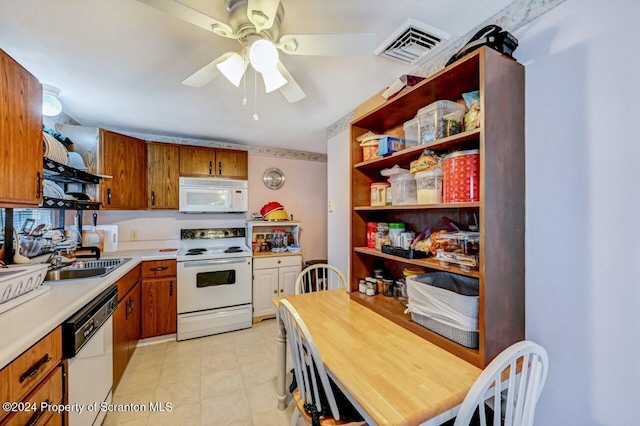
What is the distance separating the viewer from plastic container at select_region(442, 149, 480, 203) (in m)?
1.06

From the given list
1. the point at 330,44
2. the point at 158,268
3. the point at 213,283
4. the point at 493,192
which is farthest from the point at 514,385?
the point at 158,268

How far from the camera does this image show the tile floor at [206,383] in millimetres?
1641

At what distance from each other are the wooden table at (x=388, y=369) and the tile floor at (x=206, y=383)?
2.93 ft

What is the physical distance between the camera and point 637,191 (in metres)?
0.85

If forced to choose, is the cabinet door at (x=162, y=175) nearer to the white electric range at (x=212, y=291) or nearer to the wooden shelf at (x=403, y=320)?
the white electric range at (x=212, y=291)

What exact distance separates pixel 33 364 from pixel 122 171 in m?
2.15

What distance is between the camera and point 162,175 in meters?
2.89

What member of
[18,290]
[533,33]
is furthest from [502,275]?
[18,290]

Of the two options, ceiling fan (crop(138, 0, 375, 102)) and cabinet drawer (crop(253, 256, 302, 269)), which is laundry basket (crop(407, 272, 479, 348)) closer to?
ceiling fan (crop(138, 0, 375, 102))

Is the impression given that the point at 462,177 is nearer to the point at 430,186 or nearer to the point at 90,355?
the point at 430,186

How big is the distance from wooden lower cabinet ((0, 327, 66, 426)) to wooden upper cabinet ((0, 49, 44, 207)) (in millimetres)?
695

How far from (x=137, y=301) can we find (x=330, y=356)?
226 centimetres

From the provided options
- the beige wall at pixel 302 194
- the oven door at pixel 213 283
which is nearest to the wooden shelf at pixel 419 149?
the oven door at pixel 213 283

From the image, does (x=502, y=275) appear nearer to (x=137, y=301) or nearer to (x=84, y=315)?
(x=84, y=315)
